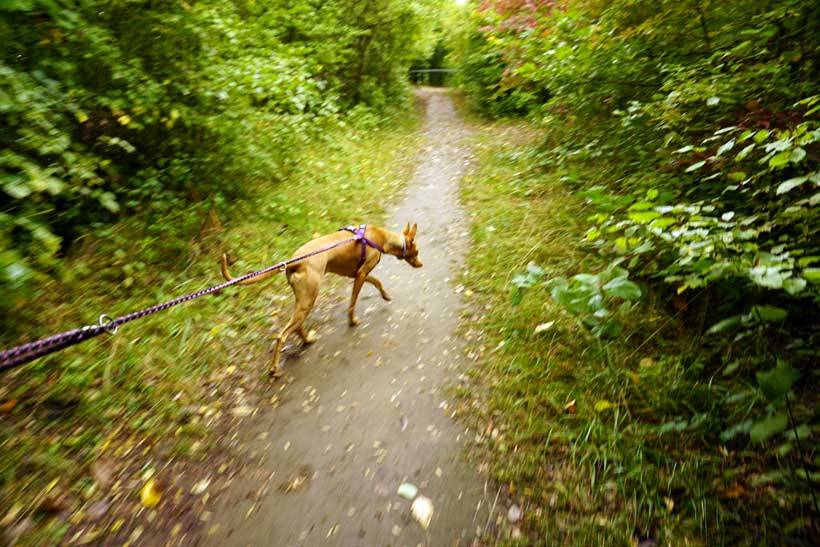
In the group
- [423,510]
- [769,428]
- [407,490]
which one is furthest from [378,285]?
[769,428]

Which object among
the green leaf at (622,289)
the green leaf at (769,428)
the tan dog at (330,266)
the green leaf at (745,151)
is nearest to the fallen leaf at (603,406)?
the green leaf at (769,428)

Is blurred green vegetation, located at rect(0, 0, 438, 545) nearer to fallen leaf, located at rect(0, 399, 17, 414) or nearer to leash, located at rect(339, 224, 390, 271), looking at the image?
fallen leaf, located at rect(0, 399, 17, 414)

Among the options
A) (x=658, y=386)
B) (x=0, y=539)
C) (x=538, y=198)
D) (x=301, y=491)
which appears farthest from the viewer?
(x=538, y=198)

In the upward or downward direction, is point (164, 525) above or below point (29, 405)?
below

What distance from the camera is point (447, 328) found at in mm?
4680

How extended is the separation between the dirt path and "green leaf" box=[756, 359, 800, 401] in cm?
183

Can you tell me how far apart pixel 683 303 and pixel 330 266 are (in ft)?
11.5

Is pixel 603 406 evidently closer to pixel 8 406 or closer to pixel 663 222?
pixel 663 222

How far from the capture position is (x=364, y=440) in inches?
133

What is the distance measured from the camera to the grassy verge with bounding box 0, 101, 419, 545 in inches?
109

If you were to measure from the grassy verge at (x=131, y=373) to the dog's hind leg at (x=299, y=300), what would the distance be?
27 cm

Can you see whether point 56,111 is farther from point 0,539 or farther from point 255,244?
point 0,539

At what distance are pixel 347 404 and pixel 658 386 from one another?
2.66 meters

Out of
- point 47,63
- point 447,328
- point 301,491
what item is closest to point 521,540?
point 301,491
